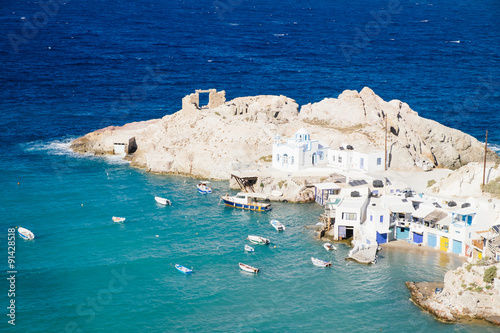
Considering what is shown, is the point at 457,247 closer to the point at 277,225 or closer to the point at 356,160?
the point at 277,225

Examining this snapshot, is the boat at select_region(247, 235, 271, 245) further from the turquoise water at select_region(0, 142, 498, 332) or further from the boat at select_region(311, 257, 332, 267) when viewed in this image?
the boat at select_region(311, 257, 332, 267)

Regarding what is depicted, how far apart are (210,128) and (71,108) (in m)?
56.6

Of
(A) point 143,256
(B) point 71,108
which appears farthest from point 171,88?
(A) point 143,256

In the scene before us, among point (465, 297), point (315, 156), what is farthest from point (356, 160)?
point (465, 297)

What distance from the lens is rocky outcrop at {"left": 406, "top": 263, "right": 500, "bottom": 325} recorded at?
70.6 metres

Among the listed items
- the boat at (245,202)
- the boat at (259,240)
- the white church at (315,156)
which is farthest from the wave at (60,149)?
the boat at (259,240)

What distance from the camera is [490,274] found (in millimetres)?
72062

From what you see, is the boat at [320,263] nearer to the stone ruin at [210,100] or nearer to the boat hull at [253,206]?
the boat hull at [253,206]

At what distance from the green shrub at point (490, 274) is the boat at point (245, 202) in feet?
127

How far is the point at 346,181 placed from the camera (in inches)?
4232

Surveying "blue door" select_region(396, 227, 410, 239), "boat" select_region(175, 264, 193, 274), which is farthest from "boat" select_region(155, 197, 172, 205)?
"blue door" select_region(396, 227, 410, 239)

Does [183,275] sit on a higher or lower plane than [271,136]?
lower

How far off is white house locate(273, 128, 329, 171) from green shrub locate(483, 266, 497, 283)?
148ft

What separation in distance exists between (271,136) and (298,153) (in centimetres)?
1015
